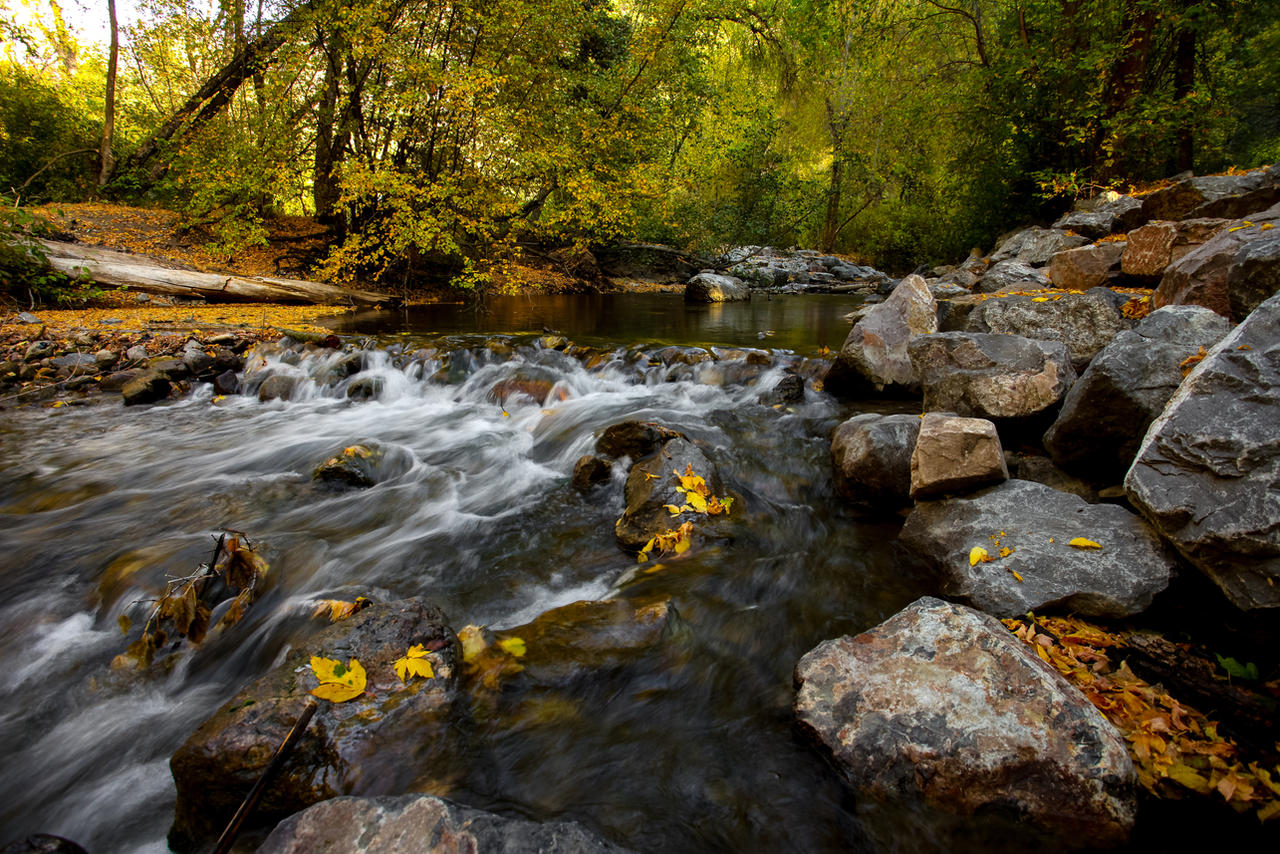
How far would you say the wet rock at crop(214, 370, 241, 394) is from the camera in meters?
7.48

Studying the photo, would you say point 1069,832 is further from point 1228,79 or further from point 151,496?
point 1228,79

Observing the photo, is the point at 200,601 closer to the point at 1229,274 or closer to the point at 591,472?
the point at 591,472

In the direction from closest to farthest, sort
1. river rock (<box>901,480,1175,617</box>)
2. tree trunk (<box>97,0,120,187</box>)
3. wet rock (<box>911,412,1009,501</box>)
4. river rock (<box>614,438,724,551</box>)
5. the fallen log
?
river rock (<box>901,480,1175,617</box>) < wet rock (<box>911,412,1009,501</box>) < river rock (<box>614,438,724,551</box>) < the fallen log < tree trunk (<box>97,0,120,187</box>)

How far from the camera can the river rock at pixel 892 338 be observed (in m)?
5.79

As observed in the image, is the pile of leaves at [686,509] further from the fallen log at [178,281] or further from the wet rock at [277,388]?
the fallen log at [178,281]

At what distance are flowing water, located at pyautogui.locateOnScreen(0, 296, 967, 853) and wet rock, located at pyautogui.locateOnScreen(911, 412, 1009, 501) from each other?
58 centimetres

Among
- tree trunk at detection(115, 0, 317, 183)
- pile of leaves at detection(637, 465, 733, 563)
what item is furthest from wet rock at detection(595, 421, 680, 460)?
tree trunk at detection(115, 0, 317, 183)

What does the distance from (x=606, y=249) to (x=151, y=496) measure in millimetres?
18371

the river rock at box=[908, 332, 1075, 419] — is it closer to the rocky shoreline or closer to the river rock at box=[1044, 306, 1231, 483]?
the rocky shoreline

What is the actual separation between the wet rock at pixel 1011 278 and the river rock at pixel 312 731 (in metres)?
8.35

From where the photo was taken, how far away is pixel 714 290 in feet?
54.9

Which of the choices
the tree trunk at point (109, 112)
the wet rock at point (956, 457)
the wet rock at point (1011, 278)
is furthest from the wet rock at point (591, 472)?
the tree trunk at point (109, 112)

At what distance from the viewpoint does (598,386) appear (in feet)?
24.6

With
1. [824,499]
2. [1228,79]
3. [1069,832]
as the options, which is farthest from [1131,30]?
[1069,832]
